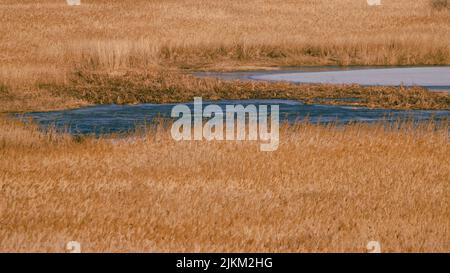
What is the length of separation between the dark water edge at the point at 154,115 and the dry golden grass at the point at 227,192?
11.1 feet

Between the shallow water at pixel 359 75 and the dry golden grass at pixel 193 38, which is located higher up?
the dry golden grass at pixel 193 38

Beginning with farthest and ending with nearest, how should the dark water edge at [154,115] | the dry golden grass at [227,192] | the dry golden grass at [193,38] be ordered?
the dry golden grass at [193,38], the dark water edge at [154,115], the dry golden grass at [227,192]

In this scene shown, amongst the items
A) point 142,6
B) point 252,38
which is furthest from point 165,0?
point 252,38

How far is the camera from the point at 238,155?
1573cm

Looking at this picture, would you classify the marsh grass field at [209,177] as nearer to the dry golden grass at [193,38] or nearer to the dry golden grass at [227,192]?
the dry golden grass at [227,192]

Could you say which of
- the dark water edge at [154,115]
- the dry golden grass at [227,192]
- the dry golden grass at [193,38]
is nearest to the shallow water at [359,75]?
the dry golden grass at [193,38]

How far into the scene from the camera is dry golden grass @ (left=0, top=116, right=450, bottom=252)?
32.0 ft

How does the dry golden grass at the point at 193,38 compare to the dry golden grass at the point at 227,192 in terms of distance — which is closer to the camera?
the dry golden grass at the point at 227,192

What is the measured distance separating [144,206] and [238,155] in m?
4.49

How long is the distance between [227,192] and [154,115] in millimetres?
11488

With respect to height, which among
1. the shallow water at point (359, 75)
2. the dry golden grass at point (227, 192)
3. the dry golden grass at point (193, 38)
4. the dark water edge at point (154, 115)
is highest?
the dry golden grass at point (193, 38)

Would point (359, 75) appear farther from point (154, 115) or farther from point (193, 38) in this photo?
point (154, 115)

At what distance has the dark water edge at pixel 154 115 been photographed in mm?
21484

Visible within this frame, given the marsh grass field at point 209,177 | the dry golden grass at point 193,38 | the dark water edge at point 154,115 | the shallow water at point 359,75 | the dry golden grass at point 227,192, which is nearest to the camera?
the dry golden grass at point 227,192
